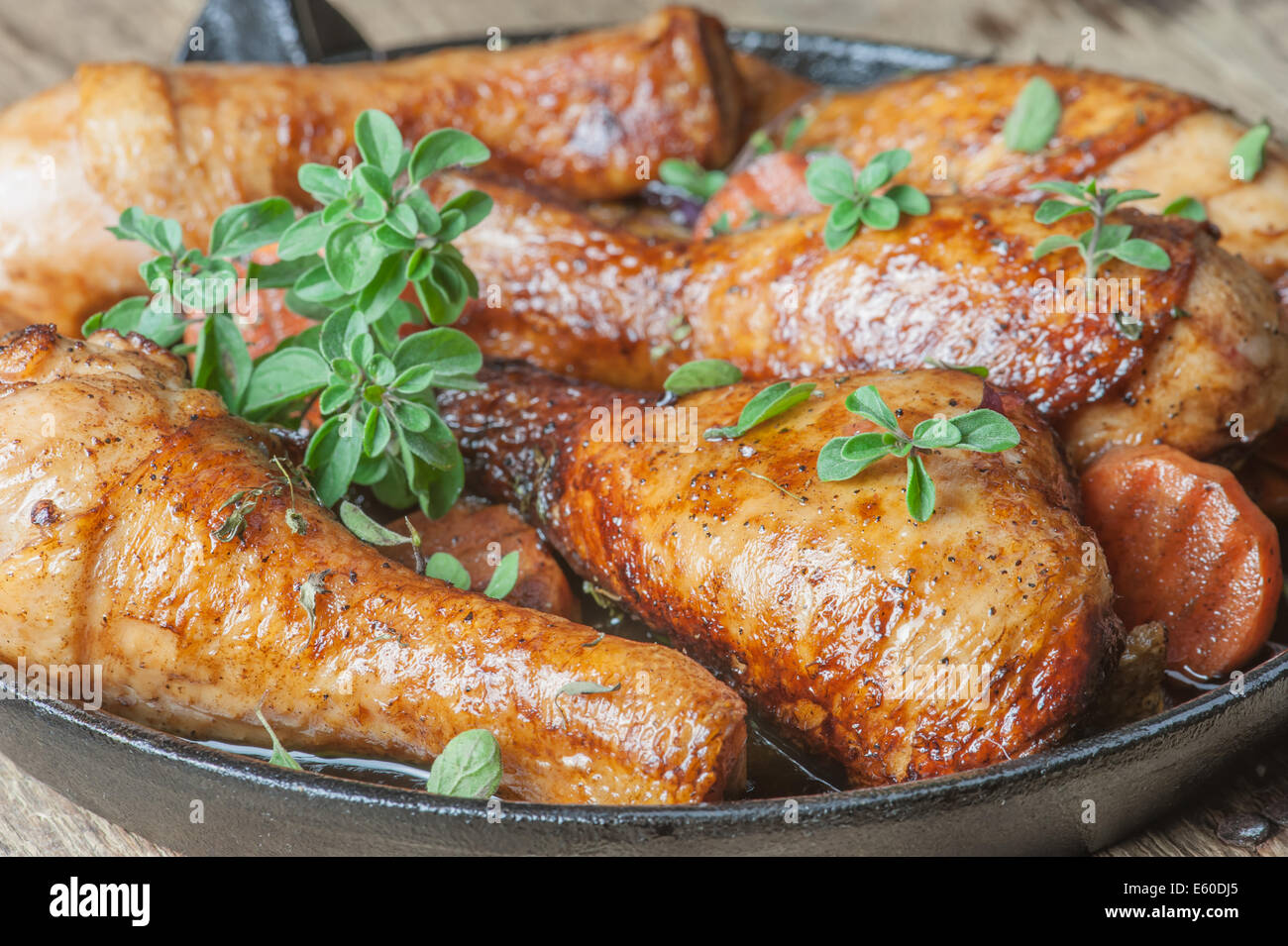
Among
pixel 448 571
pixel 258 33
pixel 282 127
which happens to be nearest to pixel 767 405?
pixel 448 571

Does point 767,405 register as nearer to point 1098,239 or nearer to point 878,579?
point 878,579

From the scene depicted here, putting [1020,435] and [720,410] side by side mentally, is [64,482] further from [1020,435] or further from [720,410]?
[1020,435]

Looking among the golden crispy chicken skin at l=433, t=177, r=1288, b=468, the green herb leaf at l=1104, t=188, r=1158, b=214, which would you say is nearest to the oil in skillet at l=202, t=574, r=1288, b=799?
the golden crispy chicken skin at l=433, t=177, r=1288, b=468

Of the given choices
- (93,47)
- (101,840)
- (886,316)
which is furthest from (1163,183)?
(93,47)

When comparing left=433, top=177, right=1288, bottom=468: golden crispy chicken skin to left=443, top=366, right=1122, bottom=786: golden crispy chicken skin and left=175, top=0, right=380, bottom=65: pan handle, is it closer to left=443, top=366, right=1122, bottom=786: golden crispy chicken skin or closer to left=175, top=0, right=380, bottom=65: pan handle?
left=443, top=366, right=1122, bottom=786: golden crispy chicken skin

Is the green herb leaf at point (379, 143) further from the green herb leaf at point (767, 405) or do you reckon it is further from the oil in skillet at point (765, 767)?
the oil in skillet at point (765, 767)
